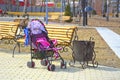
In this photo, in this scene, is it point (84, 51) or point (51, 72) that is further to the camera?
point (84, 51)

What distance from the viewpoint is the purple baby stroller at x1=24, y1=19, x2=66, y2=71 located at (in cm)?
993

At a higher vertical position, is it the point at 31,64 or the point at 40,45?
the point at 40,45

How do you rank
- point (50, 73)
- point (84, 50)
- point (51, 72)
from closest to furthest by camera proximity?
1. point (50, 73)
2. point (51, 72)
3. point (84, 50)

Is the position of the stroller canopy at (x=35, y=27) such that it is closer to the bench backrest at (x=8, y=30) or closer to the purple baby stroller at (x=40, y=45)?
the purple baby stroller at (x=40, y=45)

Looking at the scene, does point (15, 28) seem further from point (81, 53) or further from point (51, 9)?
point (51, 9)

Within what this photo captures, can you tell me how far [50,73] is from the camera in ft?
30.6

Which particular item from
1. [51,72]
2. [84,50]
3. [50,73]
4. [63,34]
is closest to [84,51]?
[84,50]

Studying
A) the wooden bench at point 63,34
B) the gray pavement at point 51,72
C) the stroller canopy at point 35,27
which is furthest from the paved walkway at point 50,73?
the stroller canopy at point 35,27

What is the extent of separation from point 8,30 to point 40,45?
412cm

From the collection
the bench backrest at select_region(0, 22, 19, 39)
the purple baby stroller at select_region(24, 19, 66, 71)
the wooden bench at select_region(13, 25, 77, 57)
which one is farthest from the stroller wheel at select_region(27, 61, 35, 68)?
the bench backrest at select_region(0, 22, 19, 39)

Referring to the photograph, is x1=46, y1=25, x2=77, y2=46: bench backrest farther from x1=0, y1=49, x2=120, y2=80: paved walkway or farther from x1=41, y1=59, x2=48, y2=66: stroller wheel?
x1=41, y1=59, x2=48, y2=66: stroller wheel

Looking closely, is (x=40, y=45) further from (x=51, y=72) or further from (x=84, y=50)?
(x=84, y=50)

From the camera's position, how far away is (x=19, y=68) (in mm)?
9961

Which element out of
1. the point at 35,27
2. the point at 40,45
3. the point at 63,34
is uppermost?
the point at 35,27
